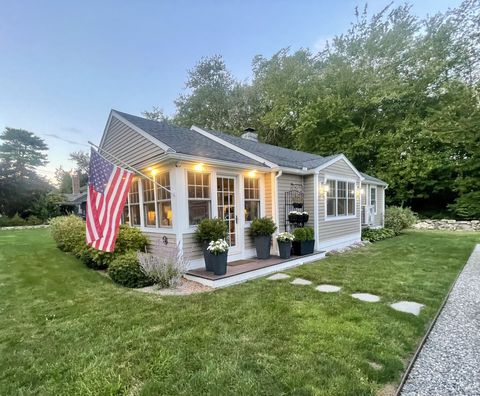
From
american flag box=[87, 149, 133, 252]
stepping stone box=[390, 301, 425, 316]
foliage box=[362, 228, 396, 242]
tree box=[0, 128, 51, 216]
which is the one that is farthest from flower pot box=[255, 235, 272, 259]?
tree box=[0, 128, 51, 216]

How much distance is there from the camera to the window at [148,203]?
22.5 ft

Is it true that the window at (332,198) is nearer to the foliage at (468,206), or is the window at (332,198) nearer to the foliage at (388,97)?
the foliage at (388,97)

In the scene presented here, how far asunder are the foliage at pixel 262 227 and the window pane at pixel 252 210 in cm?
32

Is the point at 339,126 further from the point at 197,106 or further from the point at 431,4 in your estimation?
the point at 197,106

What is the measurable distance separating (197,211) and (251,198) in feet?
5.93

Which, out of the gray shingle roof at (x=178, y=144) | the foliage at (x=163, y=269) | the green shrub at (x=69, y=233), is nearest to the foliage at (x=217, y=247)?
the foliage at (x=163, y=269)

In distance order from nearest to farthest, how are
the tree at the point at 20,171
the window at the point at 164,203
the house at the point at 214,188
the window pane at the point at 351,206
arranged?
the house at the point at 214,188, the window at the point at 164,203, the window pane at the point at 351,206, the tree at the point at 20,171

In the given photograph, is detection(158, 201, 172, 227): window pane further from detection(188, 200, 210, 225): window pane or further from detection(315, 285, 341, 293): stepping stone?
A: detection(315, 285, 341, 293): stepping stone

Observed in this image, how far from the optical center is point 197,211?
6227 millimetres

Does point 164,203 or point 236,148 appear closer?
point 164,203

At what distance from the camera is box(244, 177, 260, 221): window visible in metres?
7.29

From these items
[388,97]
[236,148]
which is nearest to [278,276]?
[236,148]

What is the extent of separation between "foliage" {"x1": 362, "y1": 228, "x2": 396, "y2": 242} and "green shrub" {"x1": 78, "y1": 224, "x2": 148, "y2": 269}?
9.02 meters

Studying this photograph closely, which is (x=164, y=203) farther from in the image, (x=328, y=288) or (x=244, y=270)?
(x=328, y=288)
